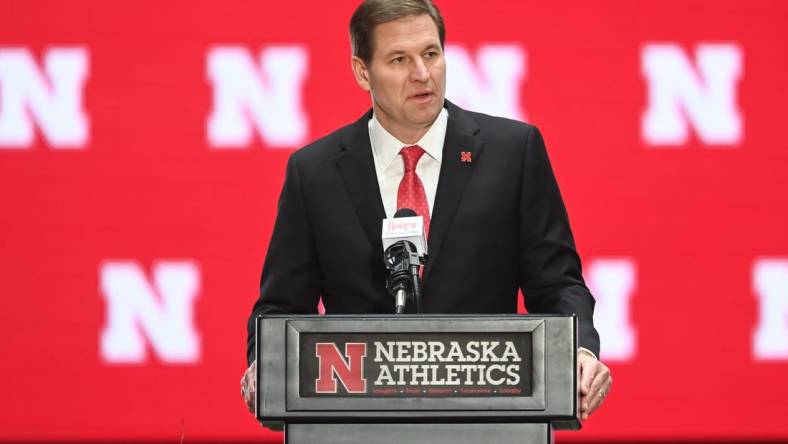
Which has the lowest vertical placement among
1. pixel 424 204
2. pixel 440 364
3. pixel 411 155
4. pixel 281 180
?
pixel 440 364

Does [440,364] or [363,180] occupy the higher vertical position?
[363,180]

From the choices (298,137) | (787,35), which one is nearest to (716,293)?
(787,35)

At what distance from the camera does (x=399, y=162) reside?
104 inches

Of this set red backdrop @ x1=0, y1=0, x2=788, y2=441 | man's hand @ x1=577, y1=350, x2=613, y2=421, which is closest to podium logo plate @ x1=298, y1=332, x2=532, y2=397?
man's hand @ x1=577, y1=350, x2=613, y2=421

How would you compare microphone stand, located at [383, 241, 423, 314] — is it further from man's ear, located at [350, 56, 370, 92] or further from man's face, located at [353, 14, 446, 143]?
man's ear, located at [350, 56, 370, 92]

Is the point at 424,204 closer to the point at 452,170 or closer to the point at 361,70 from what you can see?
the point at 452,170

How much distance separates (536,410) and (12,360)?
3226 mm

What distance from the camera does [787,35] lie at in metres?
4.64

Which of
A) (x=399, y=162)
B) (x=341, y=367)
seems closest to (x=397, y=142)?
(x=399, y=162)

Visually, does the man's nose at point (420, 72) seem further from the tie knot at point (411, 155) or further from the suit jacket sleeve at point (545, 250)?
the suit jacket sleeve at point (545, 250)

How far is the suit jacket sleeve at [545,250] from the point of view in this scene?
2.51 m

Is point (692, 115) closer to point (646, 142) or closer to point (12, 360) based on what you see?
point (646, 142)

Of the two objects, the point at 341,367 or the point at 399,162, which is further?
the point at 399,162

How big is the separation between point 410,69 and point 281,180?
2182 mm
